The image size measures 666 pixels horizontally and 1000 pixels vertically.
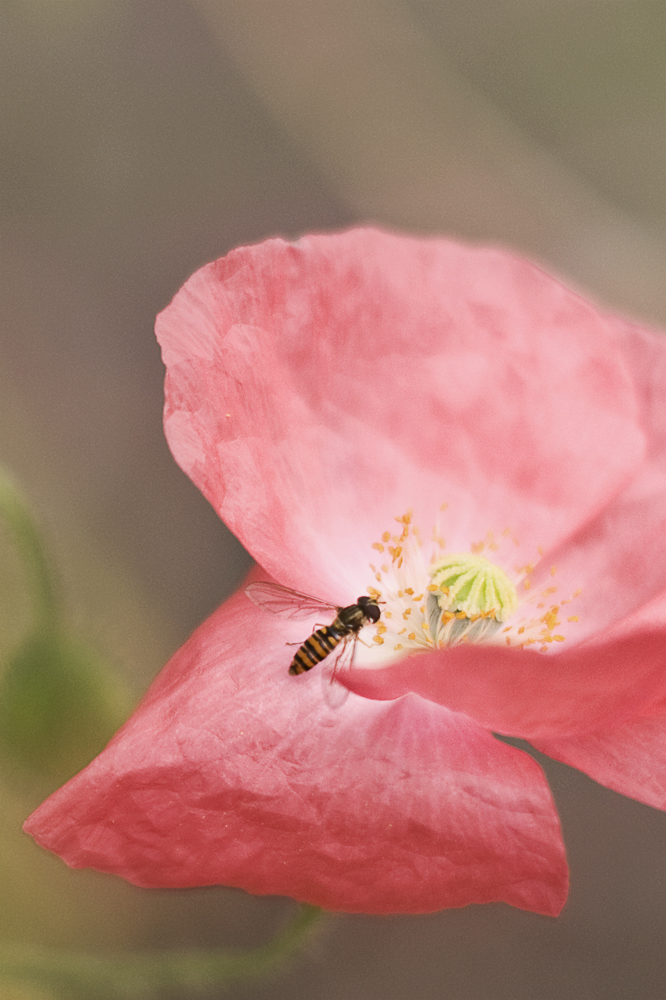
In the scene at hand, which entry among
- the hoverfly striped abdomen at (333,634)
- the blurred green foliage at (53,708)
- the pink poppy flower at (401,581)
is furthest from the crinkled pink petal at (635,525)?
the blurred green foliage at (53,708)

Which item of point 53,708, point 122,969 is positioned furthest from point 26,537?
point 122,969

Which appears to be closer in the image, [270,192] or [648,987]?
[648,987]

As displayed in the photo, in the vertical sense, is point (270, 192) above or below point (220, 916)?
above

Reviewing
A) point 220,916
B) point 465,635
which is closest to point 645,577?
point 465,635

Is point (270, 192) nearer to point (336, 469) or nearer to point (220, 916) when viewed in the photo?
point (336, 469)

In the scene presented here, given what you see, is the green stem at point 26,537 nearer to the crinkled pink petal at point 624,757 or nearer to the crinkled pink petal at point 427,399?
the crinkled pink petal at point 427,399

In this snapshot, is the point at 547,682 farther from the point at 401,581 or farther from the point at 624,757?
the point at 401,581
